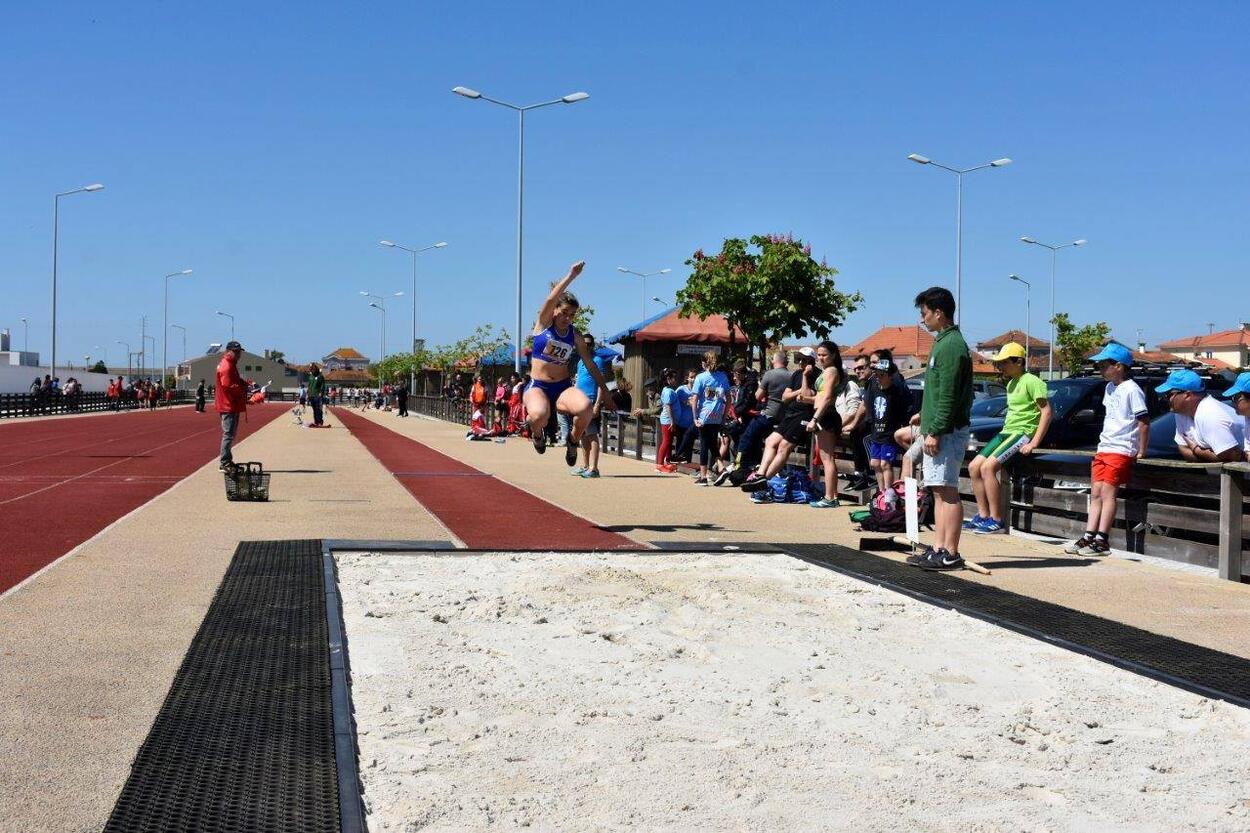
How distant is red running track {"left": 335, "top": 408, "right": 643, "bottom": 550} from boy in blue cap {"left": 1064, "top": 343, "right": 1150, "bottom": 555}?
12.2 feet

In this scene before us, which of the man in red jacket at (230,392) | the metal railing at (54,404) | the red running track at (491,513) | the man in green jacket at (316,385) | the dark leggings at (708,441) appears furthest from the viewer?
the metal railing at (54,404)

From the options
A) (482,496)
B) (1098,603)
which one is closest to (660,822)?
(1098,603)

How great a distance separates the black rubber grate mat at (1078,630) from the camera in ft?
18.0

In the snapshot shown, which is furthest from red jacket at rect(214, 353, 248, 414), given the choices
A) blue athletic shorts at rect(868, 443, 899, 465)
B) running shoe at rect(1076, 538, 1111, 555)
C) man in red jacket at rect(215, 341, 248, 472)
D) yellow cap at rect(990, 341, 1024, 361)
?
running shoe at rect(1076, 538, 1111, 555)

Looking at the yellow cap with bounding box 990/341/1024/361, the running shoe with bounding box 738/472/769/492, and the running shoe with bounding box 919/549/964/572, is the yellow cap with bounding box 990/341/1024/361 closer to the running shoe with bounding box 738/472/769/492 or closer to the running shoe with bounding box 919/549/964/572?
the running shoe with bounding box 919/549/964/572

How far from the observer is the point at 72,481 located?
15898 millimetres

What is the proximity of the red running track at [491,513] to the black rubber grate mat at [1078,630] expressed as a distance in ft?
7.18

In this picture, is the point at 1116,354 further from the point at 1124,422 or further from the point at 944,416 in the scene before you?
the point at 944,416

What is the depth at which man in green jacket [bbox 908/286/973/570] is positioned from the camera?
27.9 ft

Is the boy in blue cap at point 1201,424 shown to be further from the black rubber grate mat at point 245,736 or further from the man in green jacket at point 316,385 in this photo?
the man in green jacket at point 316,385

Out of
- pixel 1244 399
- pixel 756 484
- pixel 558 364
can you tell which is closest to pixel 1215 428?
pixel 1244 399

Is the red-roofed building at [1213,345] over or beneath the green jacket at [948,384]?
over

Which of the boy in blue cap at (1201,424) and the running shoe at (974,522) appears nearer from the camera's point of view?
the boy in blue cap at (1201,424)

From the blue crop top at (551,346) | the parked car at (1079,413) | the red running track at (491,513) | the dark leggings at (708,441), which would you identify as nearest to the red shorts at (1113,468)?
the parked car at (1079,413)
